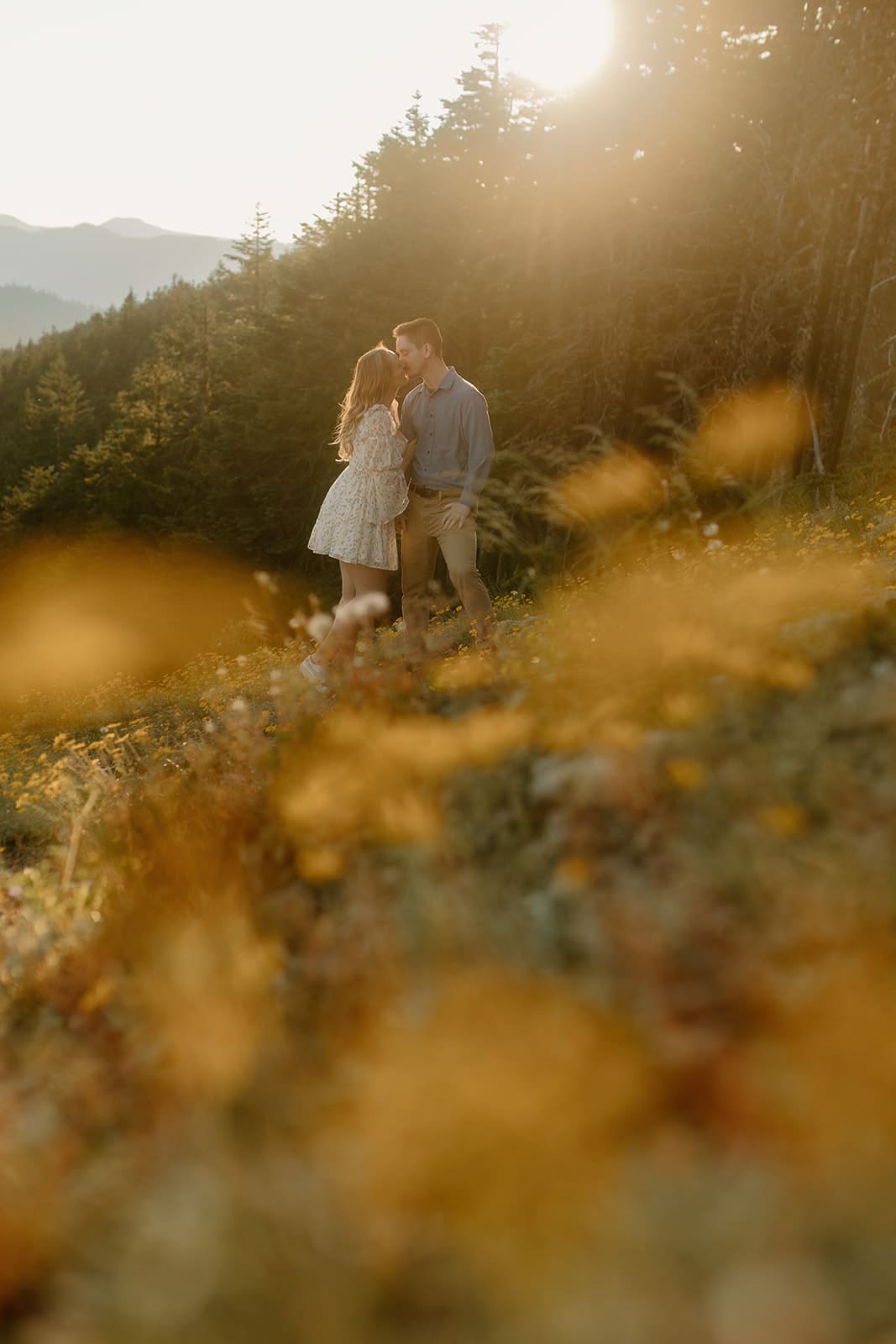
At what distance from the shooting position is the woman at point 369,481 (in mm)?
5805

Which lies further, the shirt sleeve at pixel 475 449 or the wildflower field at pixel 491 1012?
the shirt sleeve at pixel 475 449

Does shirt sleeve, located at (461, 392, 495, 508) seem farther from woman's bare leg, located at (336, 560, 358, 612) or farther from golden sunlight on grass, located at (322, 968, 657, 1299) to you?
golden sunlight on grass, located at (322, 968, 657, 1299)

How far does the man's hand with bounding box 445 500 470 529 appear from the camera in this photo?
5902 mm

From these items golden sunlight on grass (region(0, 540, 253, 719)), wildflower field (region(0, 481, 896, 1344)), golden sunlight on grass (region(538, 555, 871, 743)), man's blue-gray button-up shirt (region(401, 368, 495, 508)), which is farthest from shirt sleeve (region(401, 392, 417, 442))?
golden sunlight on grass (region(0, 540, 253, 719))

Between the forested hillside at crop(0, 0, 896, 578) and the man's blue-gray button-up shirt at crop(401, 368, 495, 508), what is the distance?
1.02 feet

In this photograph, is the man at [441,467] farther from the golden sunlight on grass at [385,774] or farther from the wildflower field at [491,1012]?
the golden sunlight on grass at [385,774]

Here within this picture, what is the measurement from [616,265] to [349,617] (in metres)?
12.9

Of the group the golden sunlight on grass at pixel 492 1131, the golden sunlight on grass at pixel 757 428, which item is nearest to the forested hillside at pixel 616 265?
the golden sunlight on grass at pixel 757 428

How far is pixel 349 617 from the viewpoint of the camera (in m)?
4.50

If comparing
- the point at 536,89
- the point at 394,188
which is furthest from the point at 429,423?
the point at 394,188

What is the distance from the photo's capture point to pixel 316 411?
2241 centimetres

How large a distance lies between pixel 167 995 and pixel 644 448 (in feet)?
46.4

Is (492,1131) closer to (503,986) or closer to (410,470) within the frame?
(503,986)

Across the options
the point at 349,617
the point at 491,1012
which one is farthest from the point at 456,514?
the point at 491,1012
